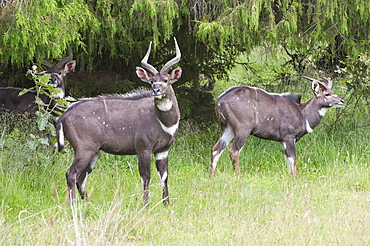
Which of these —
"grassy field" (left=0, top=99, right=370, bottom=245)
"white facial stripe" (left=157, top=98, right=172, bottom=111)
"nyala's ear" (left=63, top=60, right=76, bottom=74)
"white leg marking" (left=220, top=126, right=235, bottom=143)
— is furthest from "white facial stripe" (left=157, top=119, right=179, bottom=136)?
"nyala's ear" (left=63, top=60, right=76, bottom=74)

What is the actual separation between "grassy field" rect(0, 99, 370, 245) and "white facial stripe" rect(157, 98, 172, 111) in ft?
3.22

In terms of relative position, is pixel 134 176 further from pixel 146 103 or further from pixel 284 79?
pixel 284 79

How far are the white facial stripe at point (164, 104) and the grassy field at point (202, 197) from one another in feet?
3.22

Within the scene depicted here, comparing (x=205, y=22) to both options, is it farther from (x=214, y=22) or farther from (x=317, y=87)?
(x=317, y=87)

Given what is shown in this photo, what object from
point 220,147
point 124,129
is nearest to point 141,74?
point 124,129

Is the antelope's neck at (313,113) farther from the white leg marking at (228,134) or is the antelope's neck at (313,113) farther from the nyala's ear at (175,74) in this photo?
the nyala's ear at (175,74)

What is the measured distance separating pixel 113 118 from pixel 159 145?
598mm

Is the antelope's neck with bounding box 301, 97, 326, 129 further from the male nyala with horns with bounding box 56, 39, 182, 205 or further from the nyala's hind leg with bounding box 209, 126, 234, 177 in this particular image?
the male nyala with horns with bounding box 56, 39, 182, 205

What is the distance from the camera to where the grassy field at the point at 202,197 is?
203 inches

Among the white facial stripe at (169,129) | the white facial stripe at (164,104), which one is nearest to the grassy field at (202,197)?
the white facial stripe at (169,129)

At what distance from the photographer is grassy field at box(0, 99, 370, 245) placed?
17.0ft

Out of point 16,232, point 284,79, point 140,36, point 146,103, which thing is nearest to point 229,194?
point 146,103

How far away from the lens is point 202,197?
664cm

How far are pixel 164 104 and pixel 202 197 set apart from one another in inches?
43.3
